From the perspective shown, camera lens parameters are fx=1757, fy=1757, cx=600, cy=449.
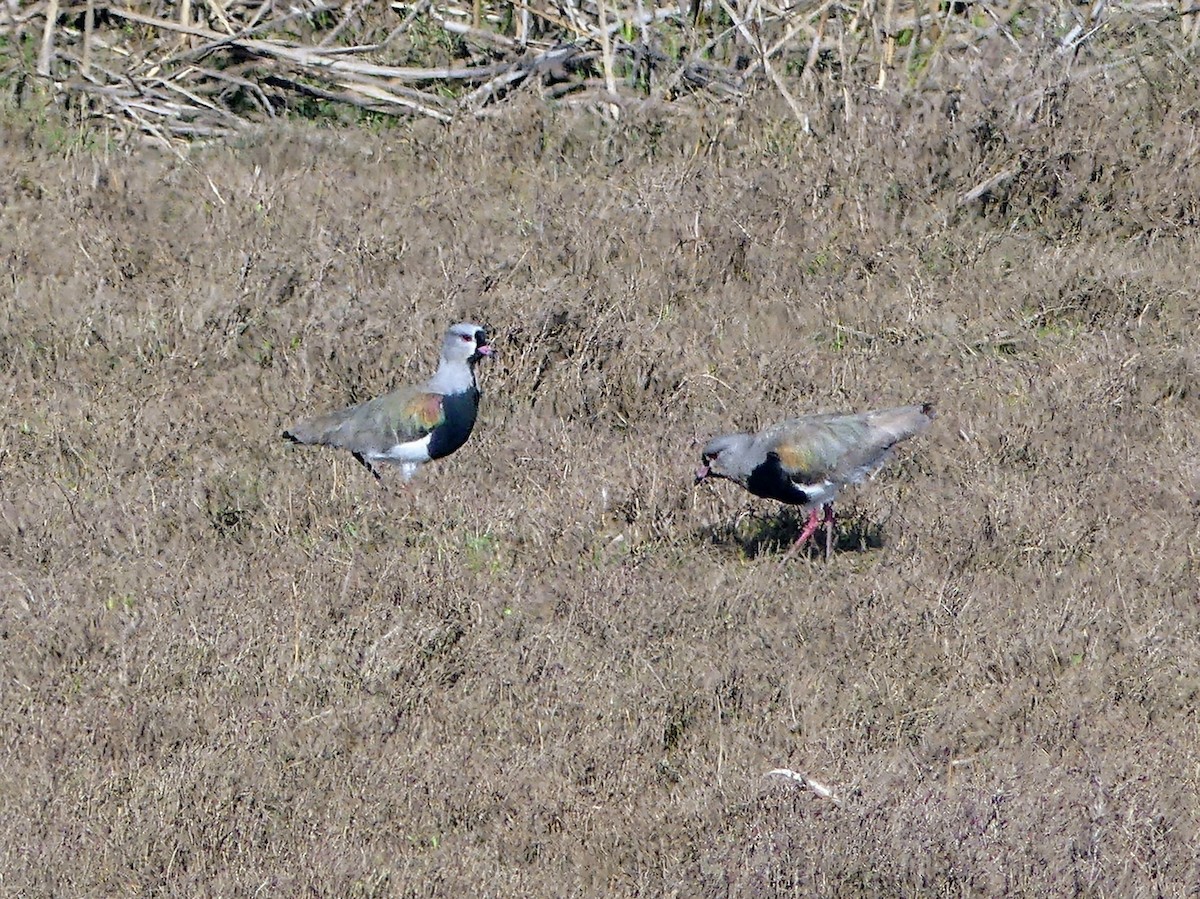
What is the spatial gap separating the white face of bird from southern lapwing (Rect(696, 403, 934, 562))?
1550 mm

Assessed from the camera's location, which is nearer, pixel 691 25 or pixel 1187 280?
pixel 1187 280

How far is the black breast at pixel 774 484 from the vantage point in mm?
7844

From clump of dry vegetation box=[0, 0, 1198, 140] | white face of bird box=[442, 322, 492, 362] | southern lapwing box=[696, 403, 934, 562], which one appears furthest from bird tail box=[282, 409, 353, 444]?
clump of dry vegetation box=[0, 0, 1198, 140]

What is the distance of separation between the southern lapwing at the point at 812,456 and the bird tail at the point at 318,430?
1.95 m

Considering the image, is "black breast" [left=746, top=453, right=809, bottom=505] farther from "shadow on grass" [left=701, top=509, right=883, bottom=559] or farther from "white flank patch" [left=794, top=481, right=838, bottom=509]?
"shadow on grass" [left=701, top=509, right=883, bottom=559]

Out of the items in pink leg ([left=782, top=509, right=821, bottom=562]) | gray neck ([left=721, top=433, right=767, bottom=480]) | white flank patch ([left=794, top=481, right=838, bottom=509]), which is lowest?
pink leg ([left=782, top=509, right=821, bottom=562])

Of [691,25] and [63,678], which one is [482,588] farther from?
[691,25]

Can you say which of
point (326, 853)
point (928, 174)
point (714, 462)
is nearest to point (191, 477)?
point (714, 462)

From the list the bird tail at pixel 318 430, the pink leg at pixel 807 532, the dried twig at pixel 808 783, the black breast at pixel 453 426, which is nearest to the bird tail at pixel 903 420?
the pink leg at pixel 807 532

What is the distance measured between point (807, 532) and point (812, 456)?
1.12ft

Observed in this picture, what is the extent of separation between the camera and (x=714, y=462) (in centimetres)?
806

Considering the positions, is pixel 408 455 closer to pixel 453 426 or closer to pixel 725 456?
pixel 453 426

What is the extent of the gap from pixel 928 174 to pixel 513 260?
2789mm

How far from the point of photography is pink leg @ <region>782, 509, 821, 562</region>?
25.5 ft
